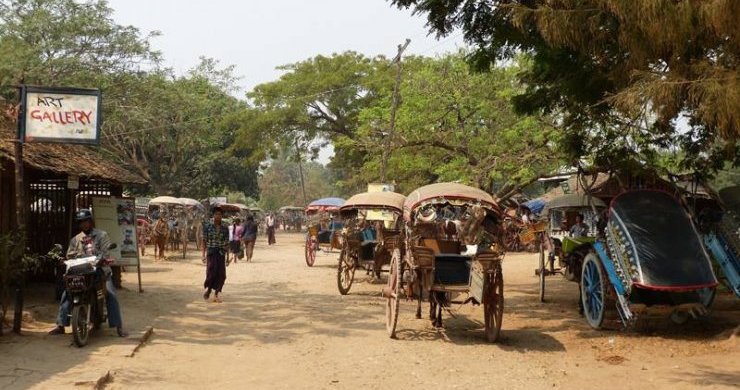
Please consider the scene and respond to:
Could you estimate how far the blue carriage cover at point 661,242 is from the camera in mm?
Result: 8781

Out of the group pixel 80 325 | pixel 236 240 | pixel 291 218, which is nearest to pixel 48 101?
pixel 80 325

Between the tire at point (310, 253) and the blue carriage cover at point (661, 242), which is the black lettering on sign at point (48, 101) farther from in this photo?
the tire at point (310, 253)

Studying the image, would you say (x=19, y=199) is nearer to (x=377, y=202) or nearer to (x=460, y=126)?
(x=377, y=202)

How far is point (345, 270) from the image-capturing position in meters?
15.0

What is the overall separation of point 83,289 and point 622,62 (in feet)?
24.4

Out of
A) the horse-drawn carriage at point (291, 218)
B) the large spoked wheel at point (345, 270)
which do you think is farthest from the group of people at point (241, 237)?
the horse-drawn carriage at point (291, 218)

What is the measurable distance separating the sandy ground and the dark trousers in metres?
0.43

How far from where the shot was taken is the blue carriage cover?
28.8ft

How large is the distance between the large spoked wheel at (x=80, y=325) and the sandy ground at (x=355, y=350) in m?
0.14

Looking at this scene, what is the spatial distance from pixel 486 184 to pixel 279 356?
49.5 feet

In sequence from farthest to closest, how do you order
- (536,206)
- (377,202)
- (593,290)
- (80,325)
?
(536,206)
(377,202)
(593,290)
(80,325)

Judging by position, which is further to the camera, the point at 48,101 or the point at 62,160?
the point at 62,160

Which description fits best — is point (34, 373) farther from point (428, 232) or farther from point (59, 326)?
point (428, 232)

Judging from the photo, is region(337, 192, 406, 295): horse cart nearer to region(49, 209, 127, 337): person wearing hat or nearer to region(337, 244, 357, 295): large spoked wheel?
region(337, 244, 357, 295): large spoked wheel
